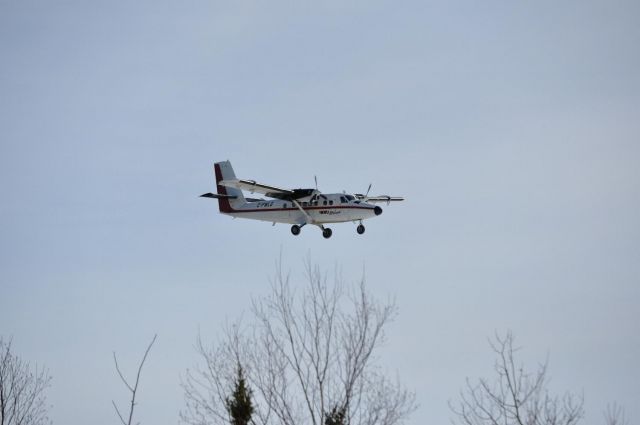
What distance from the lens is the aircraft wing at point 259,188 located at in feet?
169

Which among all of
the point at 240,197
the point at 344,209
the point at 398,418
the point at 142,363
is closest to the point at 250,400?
the point at 398,418

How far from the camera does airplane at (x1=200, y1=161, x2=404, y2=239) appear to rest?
51.6 meters

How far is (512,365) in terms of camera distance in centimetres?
2156

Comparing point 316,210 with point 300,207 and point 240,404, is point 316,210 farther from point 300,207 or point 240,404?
point 240,404

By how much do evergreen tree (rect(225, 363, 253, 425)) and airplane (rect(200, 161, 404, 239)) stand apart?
25339 mm

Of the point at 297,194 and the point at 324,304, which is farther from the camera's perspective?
the point at 297,194

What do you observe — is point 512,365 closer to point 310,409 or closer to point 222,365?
point 310,409

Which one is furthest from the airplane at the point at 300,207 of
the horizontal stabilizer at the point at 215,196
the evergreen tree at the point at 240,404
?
the evergreen tree at the point at 240,404

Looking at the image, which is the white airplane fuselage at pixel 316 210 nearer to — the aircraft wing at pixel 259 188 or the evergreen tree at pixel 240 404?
the aircraft wing at pixel 259 188

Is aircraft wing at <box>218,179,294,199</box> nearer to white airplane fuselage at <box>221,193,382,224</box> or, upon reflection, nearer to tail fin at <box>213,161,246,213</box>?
white airplane fuselage at <box>221,193,382,224</box>

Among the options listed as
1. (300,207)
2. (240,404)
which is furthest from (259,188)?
(240,404)

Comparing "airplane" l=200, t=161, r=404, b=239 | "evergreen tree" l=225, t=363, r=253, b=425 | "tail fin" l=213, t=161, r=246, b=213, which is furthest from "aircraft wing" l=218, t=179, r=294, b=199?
"evergreen tree" l=225, t=363, r=253, b=425

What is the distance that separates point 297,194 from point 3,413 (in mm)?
26886

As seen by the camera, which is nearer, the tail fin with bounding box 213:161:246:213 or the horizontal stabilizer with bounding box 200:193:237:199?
the horizontal stabilizer with bounding box 200:193:237:199
